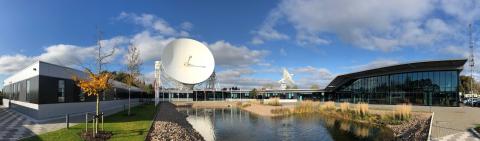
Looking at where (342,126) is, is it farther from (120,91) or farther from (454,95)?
(120,91)

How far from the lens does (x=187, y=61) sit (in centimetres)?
5941

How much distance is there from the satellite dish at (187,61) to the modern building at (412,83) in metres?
22.3

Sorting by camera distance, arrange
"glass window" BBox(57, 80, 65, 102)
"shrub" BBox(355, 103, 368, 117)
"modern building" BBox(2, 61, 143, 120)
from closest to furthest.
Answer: "modern building" BBox(2, 61, 143, 120) → "glass window" BBox(57, 80, 65, 102) → "shrub" BBox(355, 103, 368, 117)

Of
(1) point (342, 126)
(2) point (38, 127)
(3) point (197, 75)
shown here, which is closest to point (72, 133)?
(2) point (38, 127)

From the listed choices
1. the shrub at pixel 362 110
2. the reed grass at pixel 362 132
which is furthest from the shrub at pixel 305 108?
the reed grass at pixel 362 132

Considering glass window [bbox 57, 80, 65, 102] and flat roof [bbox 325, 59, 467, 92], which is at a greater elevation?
flat roof [bbox 325, 59, 467, 92]

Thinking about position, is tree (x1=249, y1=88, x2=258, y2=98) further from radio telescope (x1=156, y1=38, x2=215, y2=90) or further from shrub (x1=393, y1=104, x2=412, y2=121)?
shrub (x1=393, y1=104, x2=412, y2=121)

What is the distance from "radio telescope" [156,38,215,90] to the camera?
193ft

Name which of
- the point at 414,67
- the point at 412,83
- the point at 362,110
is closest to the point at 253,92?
the point at 412,83

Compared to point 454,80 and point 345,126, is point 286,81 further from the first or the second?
point 345,126

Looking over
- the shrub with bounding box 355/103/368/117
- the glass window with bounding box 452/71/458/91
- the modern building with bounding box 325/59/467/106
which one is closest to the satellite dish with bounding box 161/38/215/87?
the modern building with bounding box 325/59/467/106

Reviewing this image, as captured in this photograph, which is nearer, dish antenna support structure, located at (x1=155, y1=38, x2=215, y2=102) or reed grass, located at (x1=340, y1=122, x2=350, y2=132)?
reed grass, located at (x1=340, y1=122, x2=350, y2=132)

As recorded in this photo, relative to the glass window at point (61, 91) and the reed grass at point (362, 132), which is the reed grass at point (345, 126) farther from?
the glass window at point (61, 91)

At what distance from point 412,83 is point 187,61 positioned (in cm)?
3358
